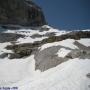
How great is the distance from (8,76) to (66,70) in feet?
23.4

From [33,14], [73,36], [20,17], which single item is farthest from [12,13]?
[73,36]

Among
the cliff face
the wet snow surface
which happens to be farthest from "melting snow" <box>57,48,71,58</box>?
the cliff face

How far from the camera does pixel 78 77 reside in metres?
12.8

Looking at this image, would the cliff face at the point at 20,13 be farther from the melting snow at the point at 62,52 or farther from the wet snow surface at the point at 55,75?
the melting snow at the point at 62,52

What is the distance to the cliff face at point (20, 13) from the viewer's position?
81.4 metres

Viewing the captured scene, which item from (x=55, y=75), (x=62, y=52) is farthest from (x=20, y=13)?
(x=55, y=75)

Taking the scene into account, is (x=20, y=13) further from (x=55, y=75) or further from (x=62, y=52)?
(x=55, y=75)

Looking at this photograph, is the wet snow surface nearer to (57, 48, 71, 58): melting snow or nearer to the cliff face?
(57, 48, 71, 58): melting snow

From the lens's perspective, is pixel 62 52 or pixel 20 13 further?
pixel 20 13

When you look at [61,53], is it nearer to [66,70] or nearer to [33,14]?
[66,70]

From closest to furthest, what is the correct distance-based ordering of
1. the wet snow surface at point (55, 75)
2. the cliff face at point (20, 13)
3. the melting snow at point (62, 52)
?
the wet snow surface at point (55, 75) → the melting snow at point (62, 52) → the cliff face at point (20, 13)

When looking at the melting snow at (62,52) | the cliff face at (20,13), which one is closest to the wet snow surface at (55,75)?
the melting snow at (62,52)

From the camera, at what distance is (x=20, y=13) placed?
286 feet

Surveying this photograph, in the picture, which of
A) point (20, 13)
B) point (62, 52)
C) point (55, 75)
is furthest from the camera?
point (20, 13)
